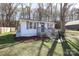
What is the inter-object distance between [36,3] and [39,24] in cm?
36

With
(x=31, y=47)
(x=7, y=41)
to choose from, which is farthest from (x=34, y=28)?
(x=7, y=41)

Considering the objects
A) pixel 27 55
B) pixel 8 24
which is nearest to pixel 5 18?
pixel 8 24

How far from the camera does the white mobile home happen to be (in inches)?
369

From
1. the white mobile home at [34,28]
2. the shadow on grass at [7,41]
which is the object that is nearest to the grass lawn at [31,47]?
the shadow on grass at [7,41]

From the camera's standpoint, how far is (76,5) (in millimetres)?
9328

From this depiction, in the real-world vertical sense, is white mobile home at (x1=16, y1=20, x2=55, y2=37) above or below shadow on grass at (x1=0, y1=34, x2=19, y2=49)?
above

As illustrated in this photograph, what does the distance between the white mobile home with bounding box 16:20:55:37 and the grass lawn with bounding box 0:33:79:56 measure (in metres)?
0.14

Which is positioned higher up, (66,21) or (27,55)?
(66,21)

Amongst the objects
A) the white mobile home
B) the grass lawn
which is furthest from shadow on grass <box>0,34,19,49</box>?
the white mobile home

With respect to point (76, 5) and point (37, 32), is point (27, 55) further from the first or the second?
point (76, 5)

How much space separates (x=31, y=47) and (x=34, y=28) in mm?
335

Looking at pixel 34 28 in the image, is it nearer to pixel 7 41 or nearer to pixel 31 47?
pixel 31 47

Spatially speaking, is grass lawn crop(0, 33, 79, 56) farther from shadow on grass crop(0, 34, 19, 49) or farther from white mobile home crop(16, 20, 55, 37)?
white mobile home crop(16, 20, 55, 37)

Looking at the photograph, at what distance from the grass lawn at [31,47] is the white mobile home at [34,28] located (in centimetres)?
14
